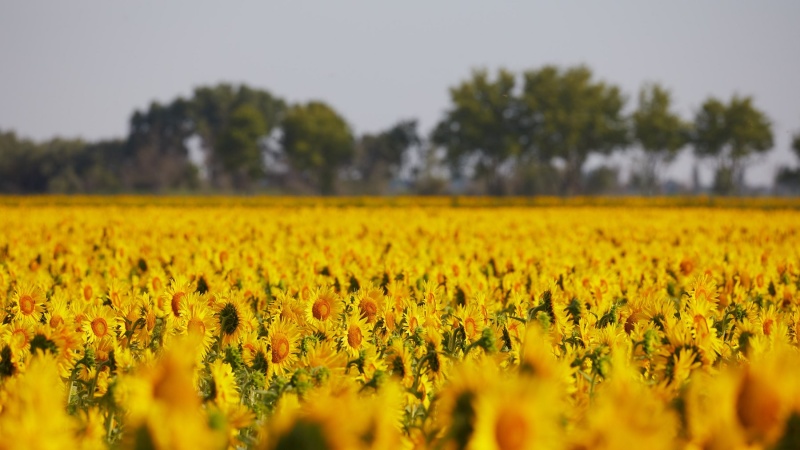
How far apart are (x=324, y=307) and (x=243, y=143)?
83.9 meters

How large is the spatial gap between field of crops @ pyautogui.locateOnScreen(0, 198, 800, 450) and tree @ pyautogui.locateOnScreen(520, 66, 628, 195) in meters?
69.0

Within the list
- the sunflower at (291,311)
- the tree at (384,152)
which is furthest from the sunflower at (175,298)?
the tree at (384,152)

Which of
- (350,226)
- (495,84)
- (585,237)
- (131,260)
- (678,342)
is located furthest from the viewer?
(495,84)

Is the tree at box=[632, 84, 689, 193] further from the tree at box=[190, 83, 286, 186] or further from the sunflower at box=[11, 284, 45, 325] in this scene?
the sunflower at box=[11, 284, 45, 325]

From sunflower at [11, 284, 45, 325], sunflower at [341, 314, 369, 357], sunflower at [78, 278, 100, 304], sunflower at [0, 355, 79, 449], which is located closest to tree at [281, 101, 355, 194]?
sunflower at [78, 278, 100, 304]

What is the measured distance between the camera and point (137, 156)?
98.9 metres

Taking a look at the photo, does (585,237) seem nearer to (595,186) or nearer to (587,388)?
(587,388)

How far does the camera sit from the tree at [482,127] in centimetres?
7744

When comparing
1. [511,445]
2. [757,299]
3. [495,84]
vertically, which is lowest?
[757,299]

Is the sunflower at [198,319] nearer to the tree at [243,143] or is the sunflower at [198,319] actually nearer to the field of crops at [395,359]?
the field of crops at [395,359]

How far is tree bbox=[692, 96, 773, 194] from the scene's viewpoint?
7794cm

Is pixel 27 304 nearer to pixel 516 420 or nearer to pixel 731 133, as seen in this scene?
pixel 516 420

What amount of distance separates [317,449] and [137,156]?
335 ft

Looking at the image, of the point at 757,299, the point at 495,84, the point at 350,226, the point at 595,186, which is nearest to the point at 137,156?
the point at 495,84
